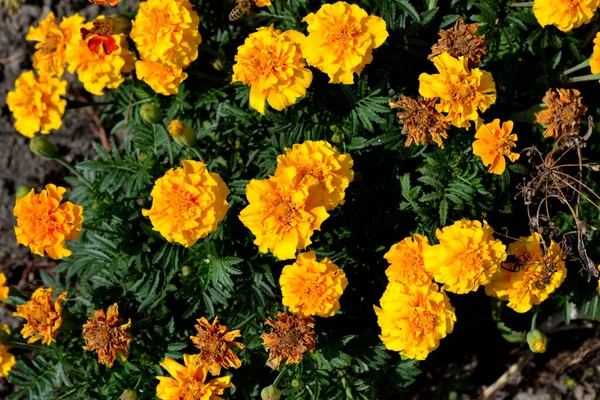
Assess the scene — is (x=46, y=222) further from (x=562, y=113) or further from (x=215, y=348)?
(x=562, y=113)

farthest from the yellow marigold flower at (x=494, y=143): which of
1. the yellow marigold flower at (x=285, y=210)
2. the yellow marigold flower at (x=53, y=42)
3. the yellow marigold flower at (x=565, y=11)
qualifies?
the yellow marigold flower at (x=53, y=42)

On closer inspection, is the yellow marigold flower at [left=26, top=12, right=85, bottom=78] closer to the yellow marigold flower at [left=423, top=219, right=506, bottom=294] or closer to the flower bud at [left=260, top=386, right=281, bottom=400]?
the flower bud at [left=260, top=386, right=281, bottom=400]

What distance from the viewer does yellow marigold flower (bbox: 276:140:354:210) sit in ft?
7.63

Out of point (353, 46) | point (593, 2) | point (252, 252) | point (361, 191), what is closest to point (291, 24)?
point (353, 46)

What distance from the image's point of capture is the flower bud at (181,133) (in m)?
2.52

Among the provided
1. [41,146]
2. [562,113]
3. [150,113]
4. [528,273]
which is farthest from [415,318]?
[41,146]

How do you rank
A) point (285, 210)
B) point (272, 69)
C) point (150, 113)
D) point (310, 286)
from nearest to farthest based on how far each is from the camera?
point (285, 210) → point (310, 286) → point (272, 69) → point (150, 113)

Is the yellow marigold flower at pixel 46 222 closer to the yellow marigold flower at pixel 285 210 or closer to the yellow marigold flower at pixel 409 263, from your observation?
the yellow marigold flower at pixel 285 210

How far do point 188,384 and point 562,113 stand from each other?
1.77 meters

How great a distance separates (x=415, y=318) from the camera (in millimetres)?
2340

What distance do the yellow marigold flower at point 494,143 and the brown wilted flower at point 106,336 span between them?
5.09 ft

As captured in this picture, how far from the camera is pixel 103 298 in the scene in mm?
2945

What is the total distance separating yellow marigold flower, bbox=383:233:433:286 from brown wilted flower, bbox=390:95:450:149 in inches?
15.1

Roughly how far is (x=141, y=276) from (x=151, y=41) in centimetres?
100
